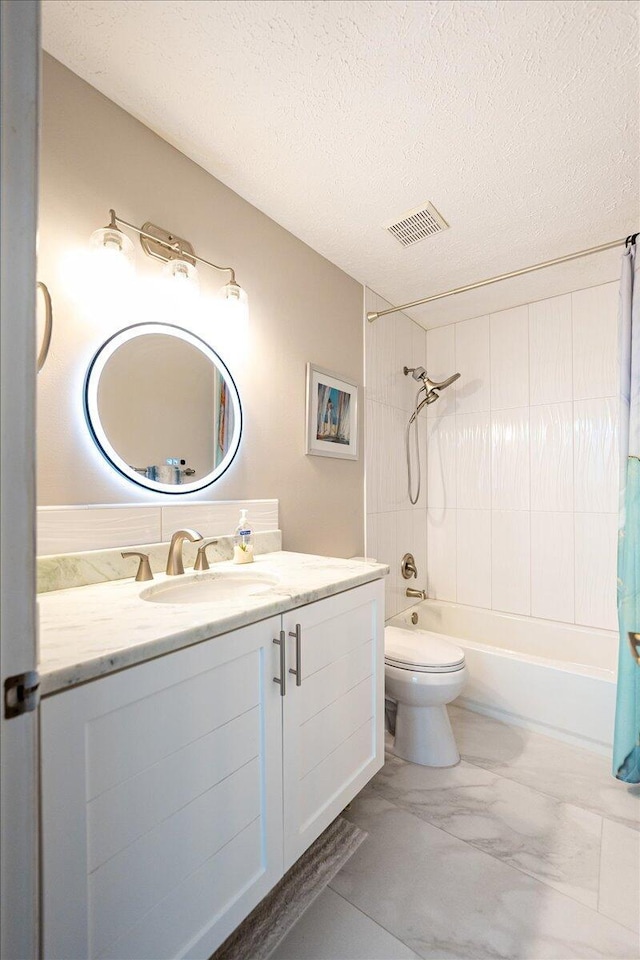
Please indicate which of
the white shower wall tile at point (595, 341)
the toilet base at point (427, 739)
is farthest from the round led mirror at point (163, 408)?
the white shower wall tile at point (595, 341)

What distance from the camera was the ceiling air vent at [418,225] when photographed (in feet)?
5.59

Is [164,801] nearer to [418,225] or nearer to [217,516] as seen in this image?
[217,516]

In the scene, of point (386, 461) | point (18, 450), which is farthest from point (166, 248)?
point (386, 461)

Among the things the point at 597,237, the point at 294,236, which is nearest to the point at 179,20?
the point at 294,236

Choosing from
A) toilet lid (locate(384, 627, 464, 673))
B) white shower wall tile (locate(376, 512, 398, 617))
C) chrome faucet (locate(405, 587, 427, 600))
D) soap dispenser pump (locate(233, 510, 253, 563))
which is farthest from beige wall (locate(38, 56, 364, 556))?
chrome faucet (locate(405, 587, 427, 600))

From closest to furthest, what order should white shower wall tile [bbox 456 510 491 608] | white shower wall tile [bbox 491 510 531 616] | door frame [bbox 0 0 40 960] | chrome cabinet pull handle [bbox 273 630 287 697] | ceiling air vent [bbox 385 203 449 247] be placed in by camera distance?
door frame [bbox 0 0 40 960], chrome cabinet pull handle [bbox 273 630 287 697], ceiling air vent [bbox 385 203 449 247], white shower wall tile [bbox 491 510 531 616], white shower wall tile [bbox 456 510 491 608]

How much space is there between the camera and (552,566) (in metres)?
2.49

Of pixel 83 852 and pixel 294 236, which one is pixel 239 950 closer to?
pixel 83 852

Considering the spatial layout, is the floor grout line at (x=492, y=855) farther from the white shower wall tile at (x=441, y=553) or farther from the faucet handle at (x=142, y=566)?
the white shower wall tile at (x=441, y=553)

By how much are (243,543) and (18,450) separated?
103 cm

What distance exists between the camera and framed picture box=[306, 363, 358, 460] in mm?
1939

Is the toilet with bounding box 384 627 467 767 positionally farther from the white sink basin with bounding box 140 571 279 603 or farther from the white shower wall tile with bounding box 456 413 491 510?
the white shower wall tile with bounding box 456 413 491 510

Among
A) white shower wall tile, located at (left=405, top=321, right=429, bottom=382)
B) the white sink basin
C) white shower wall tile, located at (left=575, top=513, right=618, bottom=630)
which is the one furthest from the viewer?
white shower wall tile, located at (left=405, top=321, right=429, bottom=382)

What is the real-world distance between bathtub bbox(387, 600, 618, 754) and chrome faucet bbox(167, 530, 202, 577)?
158cm
